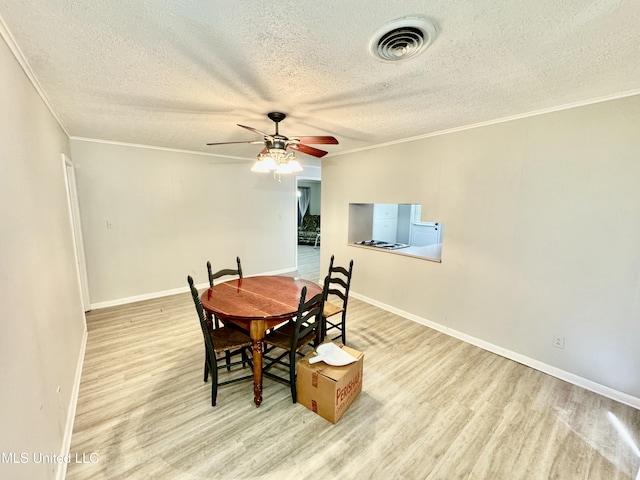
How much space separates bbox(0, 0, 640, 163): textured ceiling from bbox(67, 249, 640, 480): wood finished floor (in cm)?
238

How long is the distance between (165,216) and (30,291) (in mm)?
3137

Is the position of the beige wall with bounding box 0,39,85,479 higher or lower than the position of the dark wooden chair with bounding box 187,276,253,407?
higher

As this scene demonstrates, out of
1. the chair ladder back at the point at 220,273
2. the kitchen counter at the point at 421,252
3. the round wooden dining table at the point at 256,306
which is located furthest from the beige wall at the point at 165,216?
the kitchen counter at the point at 421,252

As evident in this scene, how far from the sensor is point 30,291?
1.41 meters

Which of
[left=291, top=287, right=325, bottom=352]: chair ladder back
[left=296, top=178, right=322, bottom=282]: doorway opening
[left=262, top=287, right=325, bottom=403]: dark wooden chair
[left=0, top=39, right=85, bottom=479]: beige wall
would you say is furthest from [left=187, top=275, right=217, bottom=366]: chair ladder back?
[left=296, top=178, right=322, bottom=282]: doorway opening

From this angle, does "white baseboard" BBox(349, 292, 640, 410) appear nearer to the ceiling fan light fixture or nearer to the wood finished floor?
the wood finished floor

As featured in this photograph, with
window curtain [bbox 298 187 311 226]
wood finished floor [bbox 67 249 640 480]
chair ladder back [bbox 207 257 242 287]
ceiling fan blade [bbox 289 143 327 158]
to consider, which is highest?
ceiling fan blade [bbox 289 143 327 158]

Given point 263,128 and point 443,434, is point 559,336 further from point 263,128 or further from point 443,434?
point 263,128

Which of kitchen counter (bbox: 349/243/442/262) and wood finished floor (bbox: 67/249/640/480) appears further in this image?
kitchen counter (bbox: 349/243/442/262)

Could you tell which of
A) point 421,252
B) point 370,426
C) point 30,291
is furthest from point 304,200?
point 30,291

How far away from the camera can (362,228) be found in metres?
4.65

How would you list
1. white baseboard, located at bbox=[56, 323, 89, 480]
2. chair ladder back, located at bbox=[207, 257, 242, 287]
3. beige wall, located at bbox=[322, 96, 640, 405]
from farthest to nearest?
1. chair ladder back, located at bbox=[207, 257, 242, 287]
2. beige wall, located at bbox=[322, 96, 640, 405]
3. white baseboard, located at bbox=[56, 323, 89, 480]

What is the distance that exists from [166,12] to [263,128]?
1.84 meters

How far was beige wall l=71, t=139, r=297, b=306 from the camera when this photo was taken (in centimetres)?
379
